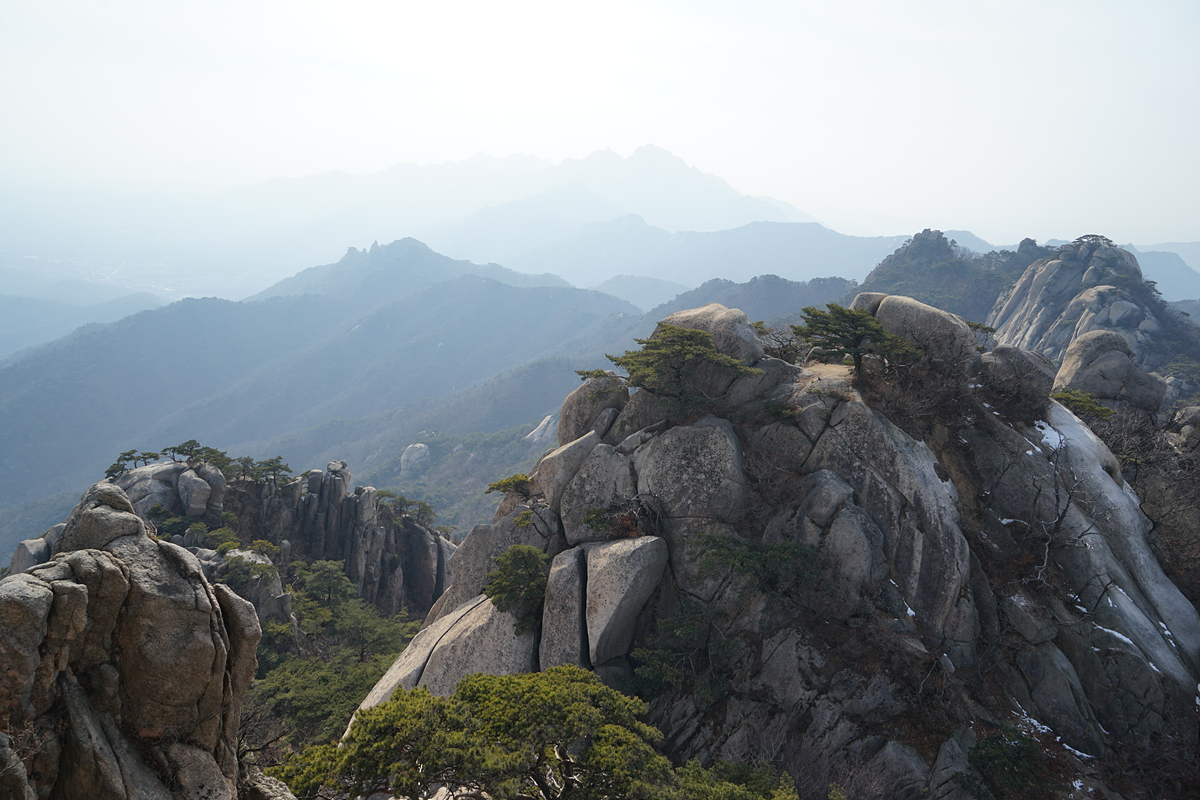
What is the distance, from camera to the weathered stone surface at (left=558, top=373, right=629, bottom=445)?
75.9ft

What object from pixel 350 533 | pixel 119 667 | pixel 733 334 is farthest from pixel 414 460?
pixel 119 667

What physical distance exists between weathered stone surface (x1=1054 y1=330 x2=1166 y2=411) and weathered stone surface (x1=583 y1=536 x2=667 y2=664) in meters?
21.2

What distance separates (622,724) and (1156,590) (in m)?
16.9

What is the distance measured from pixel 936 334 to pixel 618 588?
1440 centimetres

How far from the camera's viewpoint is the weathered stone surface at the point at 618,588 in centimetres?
1652

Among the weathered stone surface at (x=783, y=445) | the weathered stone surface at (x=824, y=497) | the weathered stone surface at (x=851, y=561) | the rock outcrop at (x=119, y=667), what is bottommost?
the weathered stone surface at (x=851, y=561)

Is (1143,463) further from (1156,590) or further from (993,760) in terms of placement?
(993,760)

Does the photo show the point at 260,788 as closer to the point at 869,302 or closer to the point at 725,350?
the point at 725,350

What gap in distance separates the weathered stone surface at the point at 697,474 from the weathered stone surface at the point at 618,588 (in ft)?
5.50

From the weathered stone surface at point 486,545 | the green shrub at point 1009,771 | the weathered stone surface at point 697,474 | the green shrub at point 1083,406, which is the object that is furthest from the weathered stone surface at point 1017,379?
the weathered stone surface at point 486,545

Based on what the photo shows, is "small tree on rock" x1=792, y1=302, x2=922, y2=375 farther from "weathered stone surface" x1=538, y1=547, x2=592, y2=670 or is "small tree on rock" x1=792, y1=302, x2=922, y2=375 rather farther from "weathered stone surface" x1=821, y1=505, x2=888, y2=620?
"weathered stone surface" x1=538, y1=547, x2=592, y2=670

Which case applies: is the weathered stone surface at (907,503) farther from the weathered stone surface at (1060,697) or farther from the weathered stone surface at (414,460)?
the weathered stone surface at (414,460)

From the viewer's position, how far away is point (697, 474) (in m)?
18.8

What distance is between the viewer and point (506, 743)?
10.4 m
